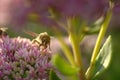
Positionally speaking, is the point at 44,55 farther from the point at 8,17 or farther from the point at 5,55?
the point at 8,17

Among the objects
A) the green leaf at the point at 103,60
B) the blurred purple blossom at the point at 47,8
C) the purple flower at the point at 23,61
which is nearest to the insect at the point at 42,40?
the purple flower at the point at 23,61

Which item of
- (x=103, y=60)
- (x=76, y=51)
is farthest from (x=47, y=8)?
(x=103, y=60)

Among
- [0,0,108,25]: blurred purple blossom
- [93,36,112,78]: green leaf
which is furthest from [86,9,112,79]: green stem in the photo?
[0,0,108,25]: blurred purple blossom

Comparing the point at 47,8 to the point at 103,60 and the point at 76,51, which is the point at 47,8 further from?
the point at 103,60

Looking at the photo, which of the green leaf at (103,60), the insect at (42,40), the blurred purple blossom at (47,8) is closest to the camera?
the blurred purple blossom at (47,8)

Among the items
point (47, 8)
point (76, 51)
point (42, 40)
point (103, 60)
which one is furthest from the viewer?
point (42, 40)

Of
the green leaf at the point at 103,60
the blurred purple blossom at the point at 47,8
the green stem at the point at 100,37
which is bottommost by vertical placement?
the green leaf at the point at 103,60

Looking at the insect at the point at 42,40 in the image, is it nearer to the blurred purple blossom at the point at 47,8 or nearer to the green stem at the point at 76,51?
the green stem at the point at 76,51

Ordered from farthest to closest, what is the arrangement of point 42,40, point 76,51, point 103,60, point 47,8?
point 42,40 → point 103,60 → point 76,51 → point 47,8
